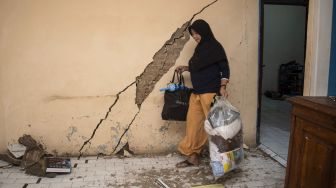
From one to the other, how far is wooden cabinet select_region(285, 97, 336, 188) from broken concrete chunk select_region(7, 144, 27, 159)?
270cm

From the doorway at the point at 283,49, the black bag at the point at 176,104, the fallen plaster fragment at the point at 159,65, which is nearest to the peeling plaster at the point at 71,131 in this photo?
the fallen plaster fragment at the point at 159,65

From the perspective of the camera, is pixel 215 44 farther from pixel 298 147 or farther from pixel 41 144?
pixel 41 144

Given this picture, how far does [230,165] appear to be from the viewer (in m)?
3.11

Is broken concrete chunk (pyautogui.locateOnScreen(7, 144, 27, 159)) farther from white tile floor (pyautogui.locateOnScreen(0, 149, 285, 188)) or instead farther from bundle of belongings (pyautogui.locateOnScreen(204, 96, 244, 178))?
bundle of belongings (pyautogui.locateOnScreen(204, 96, 244, 178))

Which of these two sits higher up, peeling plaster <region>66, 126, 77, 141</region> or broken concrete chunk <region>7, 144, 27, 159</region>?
peeling plaster <region>66, 126, 77, 141</region>

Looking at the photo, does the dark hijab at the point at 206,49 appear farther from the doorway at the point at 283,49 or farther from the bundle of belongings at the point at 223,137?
the doorway at the point at 283,49

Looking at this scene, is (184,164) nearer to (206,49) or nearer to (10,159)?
(206,49)

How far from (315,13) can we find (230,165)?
62.2 inches

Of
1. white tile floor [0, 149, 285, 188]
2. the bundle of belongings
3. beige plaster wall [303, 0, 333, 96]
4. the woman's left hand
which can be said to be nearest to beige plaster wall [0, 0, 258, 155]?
white tile floor [0, 149, 285, 188]

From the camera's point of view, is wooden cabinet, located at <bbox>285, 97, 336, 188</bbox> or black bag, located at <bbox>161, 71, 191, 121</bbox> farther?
black bag, located at <bbox>161, 71, 191, 121</bbox>

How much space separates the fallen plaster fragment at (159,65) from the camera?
374cm

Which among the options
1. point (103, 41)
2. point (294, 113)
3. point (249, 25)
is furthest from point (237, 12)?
point (294, 113)

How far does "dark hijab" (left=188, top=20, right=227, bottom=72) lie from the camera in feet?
10.7

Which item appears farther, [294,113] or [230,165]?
[230,165]
